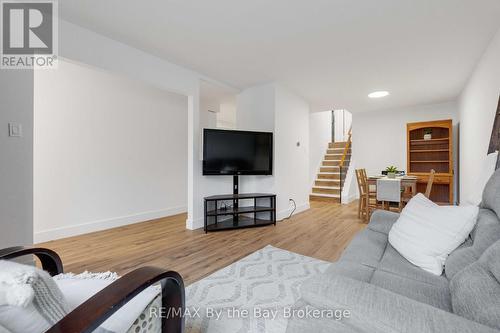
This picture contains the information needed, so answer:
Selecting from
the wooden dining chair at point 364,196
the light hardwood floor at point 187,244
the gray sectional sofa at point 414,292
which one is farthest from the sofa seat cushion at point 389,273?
the wooden dining chair at point 364,196

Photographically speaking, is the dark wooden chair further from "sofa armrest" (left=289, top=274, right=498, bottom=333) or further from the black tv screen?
the black tv screen

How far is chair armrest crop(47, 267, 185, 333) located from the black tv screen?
2577mm

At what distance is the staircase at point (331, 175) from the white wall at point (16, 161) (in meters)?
5.75

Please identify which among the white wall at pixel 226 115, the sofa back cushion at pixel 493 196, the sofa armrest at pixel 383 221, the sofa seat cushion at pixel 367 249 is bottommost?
the sofa seat cushion at pixel 367 249

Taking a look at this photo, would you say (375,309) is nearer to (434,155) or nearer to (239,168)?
(239,168)

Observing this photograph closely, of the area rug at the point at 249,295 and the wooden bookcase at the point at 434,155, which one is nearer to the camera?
the area rug at the point at 249,295

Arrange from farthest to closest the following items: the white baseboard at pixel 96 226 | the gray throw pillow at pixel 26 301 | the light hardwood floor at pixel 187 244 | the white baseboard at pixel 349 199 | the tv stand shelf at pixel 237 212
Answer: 1. the white baseboard at pixel 349 199
2. the tv stand shelf at pixel 237 212
3. the white baseboard at pixel 96 226
4. the light hardwood floor at pixel 187 244
5. the gray throw pillow at pixel 26 301

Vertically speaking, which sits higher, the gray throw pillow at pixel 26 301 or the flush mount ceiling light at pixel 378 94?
the flush mount ceiling light at pixel 378 94

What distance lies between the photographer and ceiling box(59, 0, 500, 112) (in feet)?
6.73

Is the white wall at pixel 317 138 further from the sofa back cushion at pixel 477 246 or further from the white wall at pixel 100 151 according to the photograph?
the sofa back cushion at pixel 477 246

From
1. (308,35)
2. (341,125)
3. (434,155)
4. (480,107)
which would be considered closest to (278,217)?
(308,35)

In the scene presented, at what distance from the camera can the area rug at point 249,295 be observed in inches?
56.6

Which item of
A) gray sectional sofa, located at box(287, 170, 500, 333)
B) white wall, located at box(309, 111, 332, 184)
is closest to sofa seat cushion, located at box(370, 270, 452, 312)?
gray sectional sofa, located at box(287, 170, 500, 333)

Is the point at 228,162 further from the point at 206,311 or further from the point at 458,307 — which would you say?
the point at 458,307
